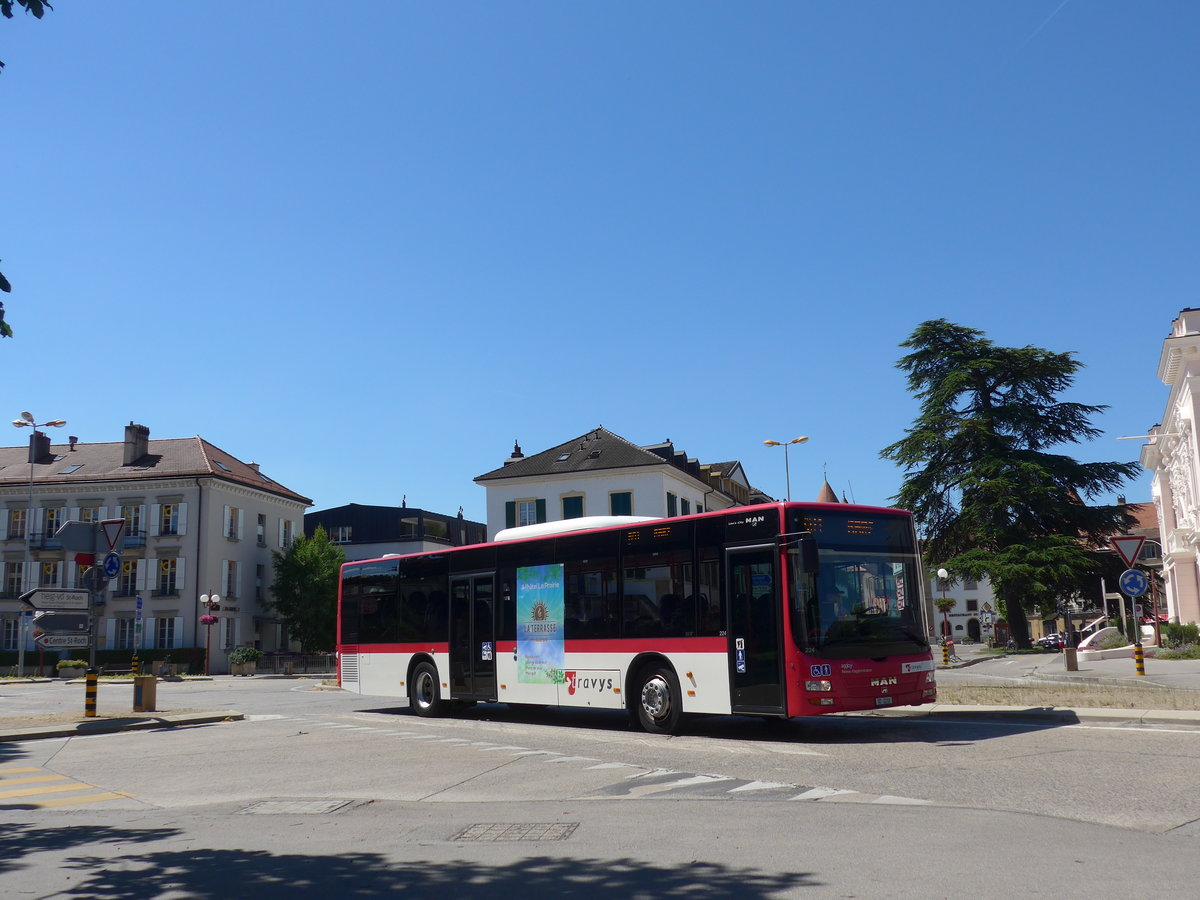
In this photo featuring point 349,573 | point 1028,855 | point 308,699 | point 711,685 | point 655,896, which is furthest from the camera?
point 308,699

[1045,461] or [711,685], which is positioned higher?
[1045,461]

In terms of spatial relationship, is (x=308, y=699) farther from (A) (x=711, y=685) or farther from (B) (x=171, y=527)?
(B) (x=171, y=527)

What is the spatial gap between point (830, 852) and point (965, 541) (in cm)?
4694

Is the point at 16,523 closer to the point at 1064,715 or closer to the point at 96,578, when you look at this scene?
the point at 96,578

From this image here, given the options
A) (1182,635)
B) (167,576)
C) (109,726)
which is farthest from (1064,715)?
(167,576)

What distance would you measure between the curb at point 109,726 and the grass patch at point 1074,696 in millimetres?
13633

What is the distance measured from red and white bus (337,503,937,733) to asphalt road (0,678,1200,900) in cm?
75

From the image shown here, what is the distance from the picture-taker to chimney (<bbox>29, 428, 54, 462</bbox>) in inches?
2429

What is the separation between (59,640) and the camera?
19.3 m

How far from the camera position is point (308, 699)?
90.9ft

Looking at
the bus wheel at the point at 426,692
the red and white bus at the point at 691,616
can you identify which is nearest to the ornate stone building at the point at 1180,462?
the red and white bus at the point at 691,616

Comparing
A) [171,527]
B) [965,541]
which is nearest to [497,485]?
[171,527]

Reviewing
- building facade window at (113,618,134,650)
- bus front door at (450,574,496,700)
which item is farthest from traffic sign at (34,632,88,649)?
building facade window at (113,618,134,650)

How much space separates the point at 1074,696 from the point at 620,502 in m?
41.8
